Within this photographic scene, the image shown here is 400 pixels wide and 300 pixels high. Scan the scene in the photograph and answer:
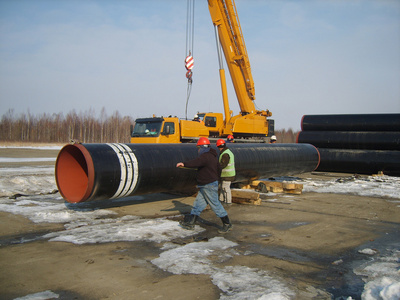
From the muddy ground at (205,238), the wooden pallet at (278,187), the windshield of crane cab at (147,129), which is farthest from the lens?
the windshield of crane cab at (147,129)

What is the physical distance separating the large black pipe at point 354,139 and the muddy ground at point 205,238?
887 cm

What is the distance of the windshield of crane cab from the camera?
1349 cm

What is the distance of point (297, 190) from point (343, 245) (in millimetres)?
5292

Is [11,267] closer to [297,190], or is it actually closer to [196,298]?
[196,298]

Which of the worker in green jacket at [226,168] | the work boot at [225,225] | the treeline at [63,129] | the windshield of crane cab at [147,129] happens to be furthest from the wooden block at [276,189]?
the treeline at [63,129]

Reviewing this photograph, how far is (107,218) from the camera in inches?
292

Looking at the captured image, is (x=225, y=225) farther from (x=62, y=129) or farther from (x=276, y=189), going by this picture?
(x=62, y=129)

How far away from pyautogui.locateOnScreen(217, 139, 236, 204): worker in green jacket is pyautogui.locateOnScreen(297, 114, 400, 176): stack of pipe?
976 cm

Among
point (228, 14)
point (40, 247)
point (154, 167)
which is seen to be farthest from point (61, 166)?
point (228, 14)

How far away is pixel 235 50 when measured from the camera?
17.7 m

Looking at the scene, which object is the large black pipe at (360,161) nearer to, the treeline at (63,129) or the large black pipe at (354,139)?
the large black pipe at (354,139)

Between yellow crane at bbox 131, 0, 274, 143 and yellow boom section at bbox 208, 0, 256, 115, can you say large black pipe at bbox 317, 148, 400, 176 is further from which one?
yellow boom section at bbox 208, 0, 256, 115

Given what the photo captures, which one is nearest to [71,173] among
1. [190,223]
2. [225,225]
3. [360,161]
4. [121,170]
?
[121,170]

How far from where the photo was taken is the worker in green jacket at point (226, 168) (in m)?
8.14
